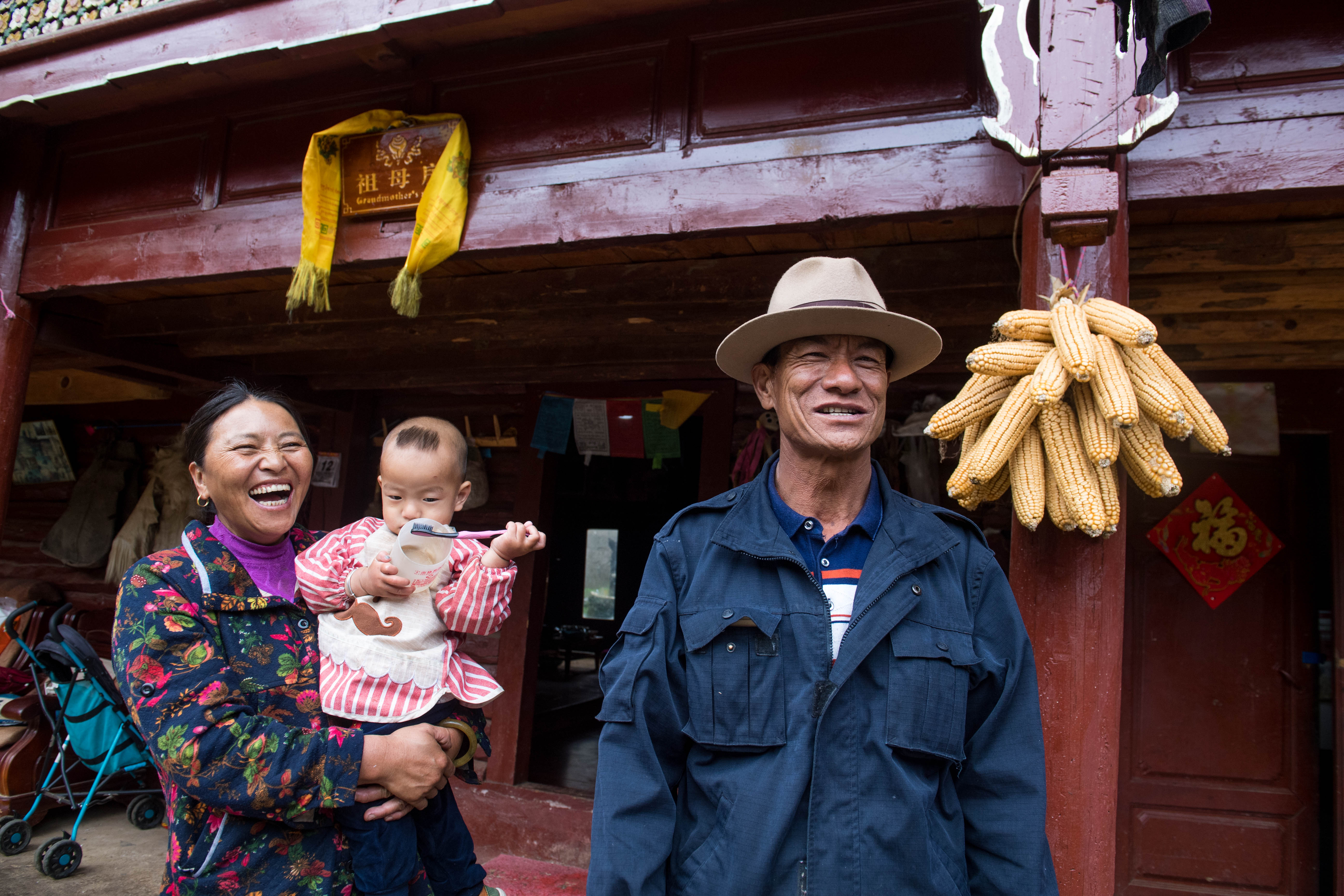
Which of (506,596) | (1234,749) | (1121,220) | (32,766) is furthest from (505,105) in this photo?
(32,766)

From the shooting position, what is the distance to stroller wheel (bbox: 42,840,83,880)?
4.44 m

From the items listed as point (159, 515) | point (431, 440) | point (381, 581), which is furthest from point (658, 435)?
point (159, 515)

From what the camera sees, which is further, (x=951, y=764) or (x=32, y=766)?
(x=32, y=766)

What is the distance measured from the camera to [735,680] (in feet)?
5.26

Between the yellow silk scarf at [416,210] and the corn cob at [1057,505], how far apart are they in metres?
2.43

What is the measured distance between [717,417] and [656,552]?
3.31 meters

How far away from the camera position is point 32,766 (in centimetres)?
513

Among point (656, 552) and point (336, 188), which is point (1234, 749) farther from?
point (336, 188)

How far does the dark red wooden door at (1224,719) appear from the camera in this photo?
4023mm

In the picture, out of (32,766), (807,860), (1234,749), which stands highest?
(807,860)

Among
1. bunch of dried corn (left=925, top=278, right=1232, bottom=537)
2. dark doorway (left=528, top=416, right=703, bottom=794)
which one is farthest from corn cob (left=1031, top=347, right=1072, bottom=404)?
dark doorway (left=528, top=416, right=703, bottom=794)

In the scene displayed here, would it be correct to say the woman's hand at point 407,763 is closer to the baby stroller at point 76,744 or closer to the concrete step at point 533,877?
the concrete step at point 533,877

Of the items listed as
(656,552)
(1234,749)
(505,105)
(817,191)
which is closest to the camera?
(656,552)

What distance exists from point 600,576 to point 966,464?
1445cm
